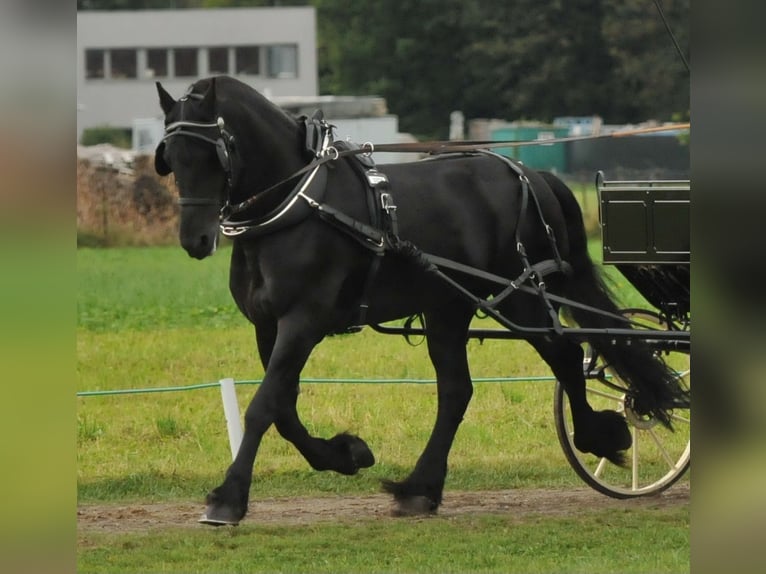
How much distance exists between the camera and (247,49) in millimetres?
60344

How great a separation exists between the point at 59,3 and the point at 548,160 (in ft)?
121

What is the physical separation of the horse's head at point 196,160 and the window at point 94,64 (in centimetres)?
5529

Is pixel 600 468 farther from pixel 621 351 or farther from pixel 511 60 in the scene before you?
pixel 511 60

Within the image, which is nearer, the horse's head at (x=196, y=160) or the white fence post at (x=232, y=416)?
the horse's head at (x=196, y=160)

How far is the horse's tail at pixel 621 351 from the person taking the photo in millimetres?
6953

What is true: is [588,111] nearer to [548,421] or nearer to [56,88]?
[548,421]

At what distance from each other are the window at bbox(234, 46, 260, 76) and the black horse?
53.9m

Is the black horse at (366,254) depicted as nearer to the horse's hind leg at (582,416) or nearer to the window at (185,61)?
the horse's hind leg at (582,416)

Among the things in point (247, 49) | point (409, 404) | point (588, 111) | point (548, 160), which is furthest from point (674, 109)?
point (409, 404)

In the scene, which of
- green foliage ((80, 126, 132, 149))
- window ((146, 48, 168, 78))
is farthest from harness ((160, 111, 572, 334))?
window ((146, 48, 168, 78))

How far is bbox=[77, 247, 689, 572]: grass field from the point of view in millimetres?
5738

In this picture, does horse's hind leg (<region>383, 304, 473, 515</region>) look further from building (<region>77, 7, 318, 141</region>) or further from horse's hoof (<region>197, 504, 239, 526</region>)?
building (<region>77, 7, 318, 141</region>)

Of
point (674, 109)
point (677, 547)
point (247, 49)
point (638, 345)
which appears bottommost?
point (677, 547)

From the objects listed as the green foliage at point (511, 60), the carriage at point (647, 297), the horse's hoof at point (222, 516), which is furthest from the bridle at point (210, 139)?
the green foliage at point (511, 60)
